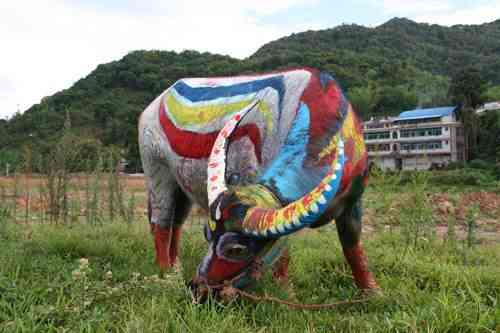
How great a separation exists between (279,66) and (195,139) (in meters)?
30.5

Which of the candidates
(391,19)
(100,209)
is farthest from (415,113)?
(391,19)

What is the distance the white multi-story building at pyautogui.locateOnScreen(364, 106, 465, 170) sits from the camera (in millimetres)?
33938

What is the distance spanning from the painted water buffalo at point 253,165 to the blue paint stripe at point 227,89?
1 cm

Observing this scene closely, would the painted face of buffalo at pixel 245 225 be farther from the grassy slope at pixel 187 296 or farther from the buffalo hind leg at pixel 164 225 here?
the buffalo hind leg at pixel 164 225

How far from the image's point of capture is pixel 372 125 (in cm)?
3800

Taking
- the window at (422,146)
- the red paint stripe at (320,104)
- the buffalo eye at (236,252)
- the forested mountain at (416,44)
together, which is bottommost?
the buffalo eye at (236,252)

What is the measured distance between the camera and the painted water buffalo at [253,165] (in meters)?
2.28

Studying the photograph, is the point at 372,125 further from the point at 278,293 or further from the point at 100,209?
the point at 278,293

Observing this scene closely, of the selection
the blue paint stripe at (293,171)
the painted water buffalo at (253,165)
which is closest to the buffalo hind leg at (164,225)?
the painted water buffalo at (253,165)

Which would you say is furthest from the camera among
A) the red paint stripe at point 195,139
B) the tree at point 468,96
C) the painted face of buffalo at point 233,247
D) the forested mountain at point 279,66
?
the forested mountain at point 279,66

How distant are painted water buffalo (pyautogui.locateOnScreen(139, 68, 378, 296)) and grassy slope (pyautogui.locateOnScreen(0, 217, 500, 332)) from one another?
0.27m

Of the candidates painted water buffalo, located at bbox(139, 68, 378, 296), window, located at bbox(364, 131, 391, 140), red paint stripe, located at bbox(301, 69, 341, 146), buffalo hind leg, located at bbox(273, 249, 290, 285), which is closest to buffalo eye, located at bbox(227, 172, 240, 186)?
painted water buffalo, located at bbox(139, 68, 378, 296)

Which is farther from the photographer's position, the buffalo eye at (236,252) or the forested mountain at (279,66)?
the forested mountain at (279,66)

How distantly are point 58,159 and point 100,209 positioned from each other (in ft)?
4.49
